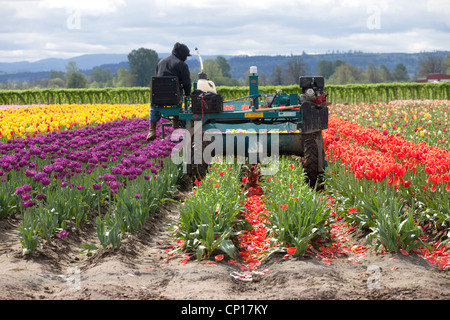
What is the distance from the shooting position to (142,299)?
453cm

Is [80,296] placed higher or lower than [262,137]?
lower

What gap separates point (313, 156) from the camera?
9.03 metres

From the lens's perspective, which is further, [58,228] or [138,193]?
[138,193]

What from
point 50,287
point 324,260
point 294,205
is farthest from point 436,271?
point 50,287

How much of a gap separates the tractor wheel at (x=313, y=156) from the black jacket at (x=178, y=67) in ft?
8.12

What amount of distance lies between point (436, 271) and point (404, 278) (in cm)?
52

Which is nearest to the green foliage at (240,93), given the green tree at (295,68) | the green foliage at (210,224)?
the green tree at (295,68)

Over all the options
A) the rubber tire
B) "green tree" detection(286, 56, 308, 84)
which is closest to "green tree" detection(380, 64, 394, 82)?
"green tree" detection(286, 56, 308, 84)

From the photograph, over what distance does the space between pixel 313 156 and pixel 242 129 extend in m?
1.27

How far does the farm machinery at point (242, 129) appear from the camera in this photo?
9.01 m

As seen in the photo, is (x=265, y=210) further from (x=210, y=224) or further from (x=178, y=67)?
(x=178, y=67)

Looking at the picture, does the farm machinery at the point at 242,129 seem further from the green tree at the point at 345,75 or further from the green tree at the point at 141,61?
the green tree at the point at 345,75

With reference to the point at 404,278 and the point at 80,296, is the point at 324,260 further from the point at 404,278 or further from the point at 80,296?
the point at 80,296

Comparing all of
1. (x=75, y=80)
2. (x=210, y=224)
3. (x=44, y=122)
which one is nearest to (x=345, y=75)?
(x=75, y=80)
